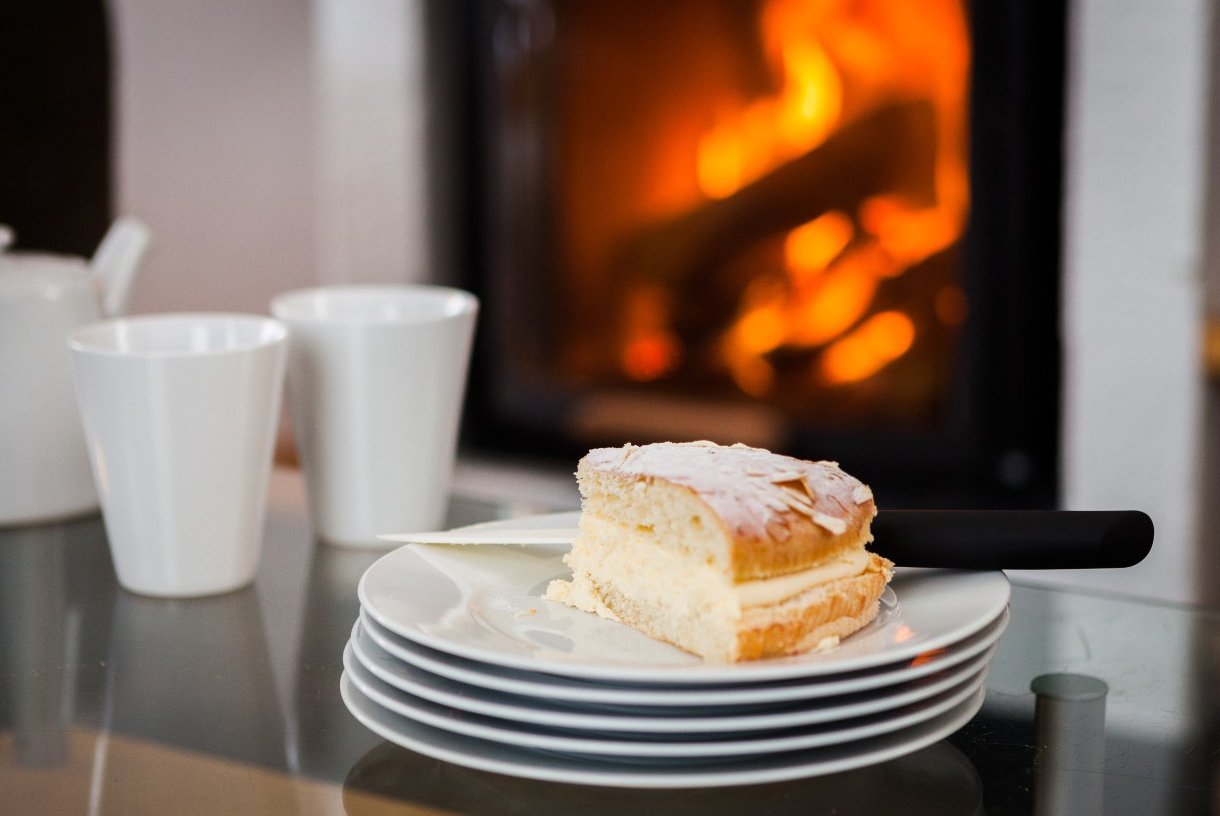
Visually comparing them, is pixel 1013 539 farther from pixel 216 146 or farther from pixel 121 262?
pixel 216 146

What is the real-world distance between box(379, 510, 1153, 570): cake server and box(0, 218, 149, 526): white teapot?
593mm

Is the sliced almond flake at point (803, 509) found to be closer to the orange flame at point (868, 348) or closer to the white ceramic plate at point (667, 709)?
the white ceramic plate at point (667, 709)

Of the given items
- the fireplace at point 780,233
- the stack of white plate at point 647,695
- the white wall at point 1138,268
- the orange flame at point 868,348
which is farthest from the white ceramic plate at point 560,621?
the orange flame at point 868,348

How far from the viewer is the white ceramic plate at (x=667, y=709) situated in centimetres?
53

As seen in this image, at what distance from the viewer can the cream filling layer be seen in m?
0.60

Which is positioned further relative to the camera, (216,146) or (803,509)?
(216,146)

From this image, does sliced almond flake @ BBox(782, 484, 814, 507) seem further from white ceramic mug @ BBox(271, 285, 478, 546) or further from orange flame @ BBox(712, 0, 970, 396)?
orange flame @ BBox(712, 0, 970, 396)

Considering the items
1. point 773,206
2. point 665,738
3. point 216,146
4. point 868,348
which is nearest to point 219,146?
point 216,146

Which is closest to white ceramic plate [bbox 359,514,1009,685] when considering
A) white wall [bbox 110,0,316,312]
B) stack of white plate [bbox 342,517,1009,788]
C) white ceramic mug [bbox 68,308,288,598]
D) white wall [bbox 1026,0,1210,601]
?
stack of white plate [bbox 342,517,1009,788]

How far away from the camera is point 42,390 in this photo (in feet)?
3.13

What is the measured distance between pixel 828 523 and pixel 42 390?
596 millimetres

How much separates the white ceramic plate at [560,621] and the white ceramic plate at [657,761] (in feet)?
0.11

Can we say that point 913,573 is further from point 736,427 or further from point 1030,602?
point 736,427

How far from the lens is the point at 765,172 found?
2.14 m
